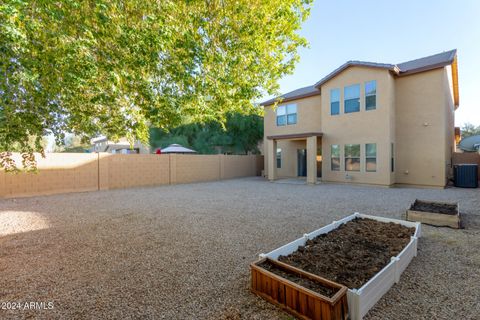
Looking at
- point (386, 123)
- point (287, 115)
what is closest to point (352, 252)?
point (386, 123)

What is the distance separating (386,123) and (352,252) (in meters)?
9.98

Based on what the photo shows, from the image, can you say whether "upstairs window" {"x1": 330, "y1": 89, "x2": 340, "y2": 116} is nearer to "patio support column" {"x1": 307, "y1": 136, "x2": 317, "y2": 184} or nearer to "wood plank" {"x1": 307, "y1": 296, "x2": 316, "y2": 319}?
"patio support column" {"x1": 307, "y1": 136, "x2": 317, "y2": 184}

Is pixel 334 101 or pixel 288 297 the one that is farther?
pixel 334 101

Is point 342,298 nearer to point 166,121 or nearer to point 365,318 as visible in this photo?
point 365,318

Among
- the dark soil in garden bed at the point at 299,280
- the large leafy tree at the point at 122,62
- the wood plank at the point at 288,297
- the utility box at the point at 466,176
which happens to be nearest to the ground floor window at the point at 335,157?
the utility box at the point at 466,176

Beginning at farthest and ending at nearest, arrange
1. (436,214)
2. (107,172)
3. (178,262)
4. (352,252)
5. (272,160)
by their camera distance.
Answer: (272,160)
(107,172)
(436,214)
(178,262)
(352,252)

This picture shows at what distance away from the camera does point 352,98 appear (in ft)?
40.8

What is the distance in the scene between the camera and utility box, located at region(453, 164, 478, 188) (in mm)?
10795

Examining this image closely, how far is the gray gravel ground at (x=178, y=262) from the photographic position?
2.51 meters

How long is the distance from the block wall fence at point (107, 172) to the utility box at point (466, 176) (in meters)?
12.6

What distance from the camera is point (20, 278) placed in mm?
3137

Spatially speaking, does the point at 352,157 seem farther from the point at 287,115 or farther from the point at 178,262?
the point at 178,262

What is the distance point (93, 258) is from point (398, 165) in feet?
43.7

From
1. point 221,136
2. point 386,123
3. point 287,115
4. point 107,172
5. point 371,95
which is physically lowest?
point 107,172
